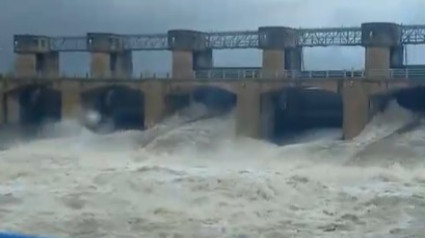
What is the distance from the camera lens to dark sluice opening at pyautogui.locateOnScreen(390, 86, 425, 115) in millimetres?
25953

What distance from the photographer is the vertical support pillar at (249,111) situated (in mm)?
27719

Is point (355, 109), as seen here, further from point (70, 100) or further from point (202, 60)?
point (70, 100)

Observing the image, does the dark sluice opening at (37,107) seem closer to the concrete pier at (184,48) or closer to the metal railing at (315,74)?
the concrete pier at (184,48)

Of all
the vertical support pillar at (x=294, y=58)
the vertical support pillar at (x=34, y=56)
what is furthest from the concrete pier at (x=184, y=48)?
the vertical support pillar at (x=34, y=56)

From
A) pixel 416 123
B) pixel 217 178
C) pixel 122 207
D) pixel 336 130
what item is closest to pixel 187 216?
pixel 122 207

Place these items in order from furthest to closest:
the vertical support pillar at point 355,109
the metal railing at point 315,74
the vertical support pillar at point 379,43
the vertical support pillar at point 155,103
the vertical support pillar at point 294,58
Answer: the vertical support pillar at point 294,58 < the vertical support pillar at point 155,103 < the vertical support pillar at point 379,43 < the metal railing at point 315,74 < the vertical support pillar at point 355,109

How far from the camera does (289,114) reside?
1141 inches

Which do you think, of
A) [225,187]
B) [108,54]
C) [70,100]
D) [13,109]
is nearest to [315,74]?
[70,100]

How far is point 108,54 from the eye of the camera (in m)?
35.6

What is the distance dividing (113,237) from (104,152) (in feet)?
51.7

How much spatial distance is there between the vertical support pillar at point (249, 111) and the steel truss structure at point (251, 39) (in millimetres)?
4903

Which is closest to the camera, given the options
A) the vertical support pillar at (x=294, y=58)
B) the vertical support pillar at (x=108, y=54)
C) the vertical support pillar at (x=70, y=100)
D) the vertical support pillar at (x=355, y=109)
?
the vertical support pillar at (x=355, y=109)

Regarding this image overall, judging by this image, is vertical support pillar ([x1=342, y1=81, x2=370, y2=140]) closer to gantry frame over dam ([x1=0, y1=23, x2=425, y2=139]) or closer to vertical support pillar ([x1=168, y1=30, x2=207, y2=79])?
gantry frame over dam ([x1=0, y1=23, x2=425, y2=139])

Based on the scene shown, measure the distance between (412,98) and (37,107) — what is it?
1715cm
